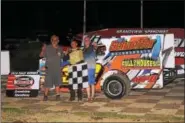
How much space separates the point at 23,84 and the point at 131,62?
270 centimetres

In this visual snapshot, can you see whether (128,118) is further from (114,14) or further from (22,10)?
(114,14)

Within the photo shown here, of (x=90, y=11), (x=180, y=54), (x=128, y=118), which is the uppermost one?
(x=90, y=11)

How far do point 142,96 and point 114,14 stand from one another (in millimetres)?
27289

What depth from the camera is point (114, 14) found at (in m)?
37.1

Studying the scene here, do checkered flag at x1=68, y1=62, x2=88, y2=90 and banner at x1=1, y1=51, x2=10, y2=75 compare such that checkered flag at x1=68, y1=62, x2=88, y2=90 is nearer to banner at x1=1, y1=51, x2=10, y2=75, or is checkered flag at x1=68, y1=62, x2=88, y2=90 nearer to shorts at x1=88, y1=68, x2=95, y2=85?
shorts at x1=88, y1=68, x2=95, y2=85

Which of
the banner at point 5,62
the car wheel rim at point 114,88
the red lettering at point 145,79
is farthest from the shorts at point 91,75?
the banner at point 5,62

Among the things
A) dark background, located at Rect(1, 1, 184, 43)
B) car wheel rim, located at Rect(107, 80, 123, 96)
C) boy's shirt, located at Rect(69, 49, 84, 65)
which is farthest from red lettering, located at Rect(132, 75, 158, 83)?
dark background, located at Rect(1, 1, 184, 43)

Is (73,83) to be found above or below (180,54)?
below

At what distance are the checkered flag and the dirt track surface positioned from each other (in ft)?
1.31

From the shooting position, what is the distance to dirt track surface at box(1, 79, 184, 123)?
752 centimetres

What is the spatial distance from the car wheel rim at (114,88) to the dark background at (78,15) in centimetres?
1897

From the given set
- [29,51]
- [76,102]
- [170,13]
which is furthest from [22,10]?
[76,102]

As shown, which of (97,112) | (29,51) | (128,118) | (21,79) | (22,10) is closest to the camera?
(128,118)

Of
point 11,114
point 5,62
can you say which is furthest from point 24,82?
point 5,62
